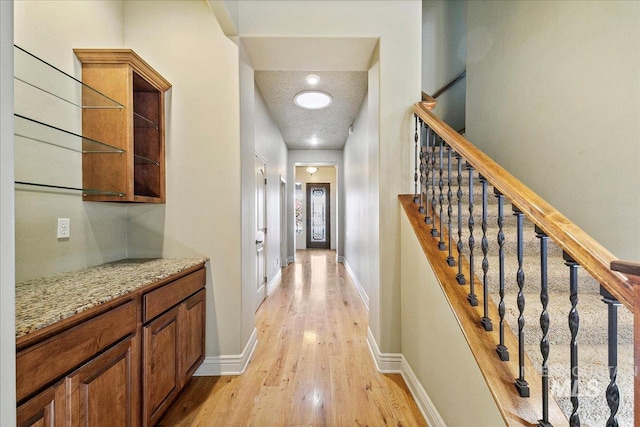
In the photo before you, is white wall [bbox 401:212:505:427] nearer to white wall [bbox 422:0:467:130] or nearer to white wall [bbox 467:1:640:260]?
white wall [bbox 467:1:640:260]

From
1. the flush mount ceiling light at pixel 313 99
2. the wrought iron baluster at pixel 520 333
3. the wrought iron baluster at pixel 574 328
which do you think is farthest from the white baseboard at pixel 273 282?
the wrought iron baluster at pixel 574 328

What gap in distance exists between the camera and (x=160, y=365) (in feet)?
5.07

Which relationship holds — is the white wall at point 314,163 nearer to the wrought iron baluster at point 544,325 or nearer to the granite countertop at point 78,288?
the granite countertop at point 78,288

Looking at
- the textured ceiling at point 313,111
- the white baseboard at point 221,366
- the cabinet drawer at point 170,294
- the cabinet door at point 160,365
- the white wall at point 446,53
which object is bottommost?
the white baseboard at point 221,366

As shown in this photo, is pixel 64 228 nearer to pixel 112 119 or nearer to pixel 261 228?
pixel 112 119

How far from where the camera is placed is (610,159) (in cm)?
194

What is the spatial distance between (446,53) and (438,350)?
4567 millimetres

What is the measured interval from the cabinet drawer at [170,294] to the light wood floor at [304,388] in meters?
0.72

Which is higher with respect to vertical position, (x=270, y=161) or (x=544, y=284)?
(x=270, y=161)

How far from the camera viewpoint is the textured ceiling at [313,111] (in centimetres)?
326

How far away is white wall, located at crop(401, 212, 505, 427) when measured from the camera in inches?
46.1

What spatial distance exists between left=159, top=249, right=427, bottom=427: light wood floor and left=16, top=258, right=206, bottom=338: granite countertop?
2.97 feet

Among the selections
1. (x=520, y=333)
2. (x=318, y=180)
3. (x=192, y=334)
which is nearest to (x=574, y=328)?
(x=520, y=333)

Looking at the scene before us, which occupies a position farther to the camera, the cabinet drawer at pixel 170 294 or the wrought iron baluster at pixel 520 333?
the cabinet drawer at pixel 170 294
